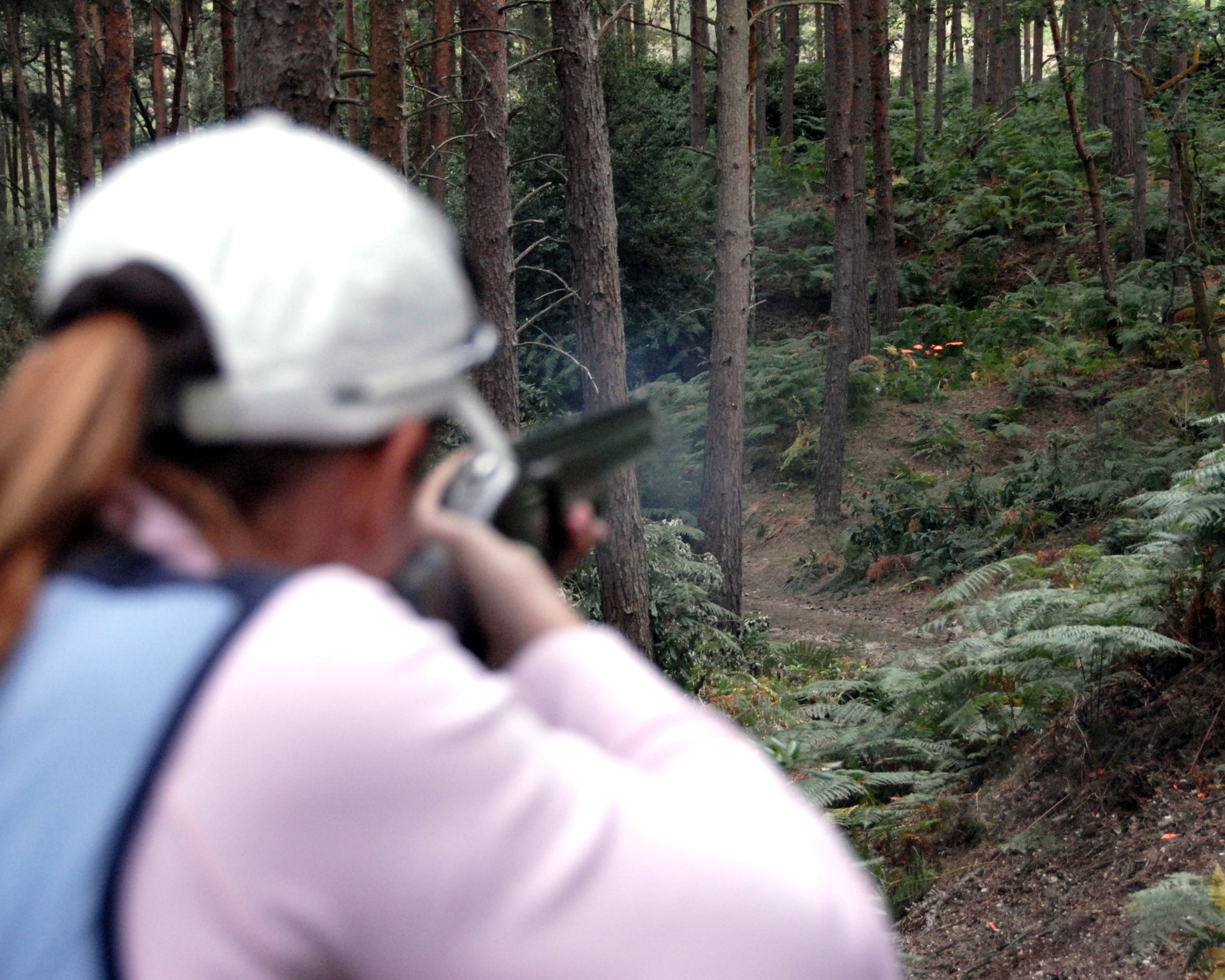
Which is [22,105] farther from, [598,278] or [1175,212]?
[1175,212]

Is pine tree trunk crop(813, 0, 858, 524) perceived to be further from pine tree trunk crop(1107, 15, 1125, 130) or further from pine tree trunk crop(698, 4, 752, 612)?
pine tree trunk crop(698, 4, 752, 612)

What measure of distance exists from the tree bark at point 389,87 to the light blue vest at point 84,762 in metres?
9.34

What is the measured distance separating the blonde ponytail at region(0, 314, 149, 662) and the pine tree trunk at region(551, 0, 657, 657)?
26.9 ft

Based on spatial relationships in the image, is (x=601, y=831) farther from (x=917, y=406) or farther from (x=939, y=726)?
(x=917, y=406)

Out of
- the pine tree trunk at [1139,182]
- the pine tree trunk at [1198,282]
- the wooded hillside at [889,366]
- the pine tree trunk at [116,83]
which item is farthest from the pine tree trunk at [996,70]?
the pine tree trunk at [116,83]

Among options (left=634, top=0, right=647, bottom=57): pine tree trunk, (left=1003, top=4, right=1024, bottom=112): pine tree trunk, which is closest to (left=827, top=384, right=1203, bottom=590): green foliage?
(left=1003, top=4, right=1024, bottom=112): pine tree trunk

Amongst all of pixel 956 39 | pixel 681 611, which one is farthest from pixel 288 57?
pixel 956 39

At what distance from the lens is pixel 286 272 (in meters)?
0.83

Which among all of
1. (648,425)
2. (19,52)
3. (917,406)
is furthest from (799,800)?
Answer: (19,52)

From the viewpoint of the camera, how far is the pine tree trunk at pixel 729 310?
459 inches

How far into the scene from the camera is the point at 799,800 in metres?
0.86

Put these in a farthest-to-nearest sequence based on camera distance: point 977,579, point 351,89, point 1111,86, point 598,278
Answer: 1. point 1111,86
2. point 351,89
3. point 598,278
4. point 977,579

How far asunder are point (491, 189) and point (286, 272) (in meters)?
9.23

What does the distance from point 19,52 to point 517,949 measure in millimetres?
30366
